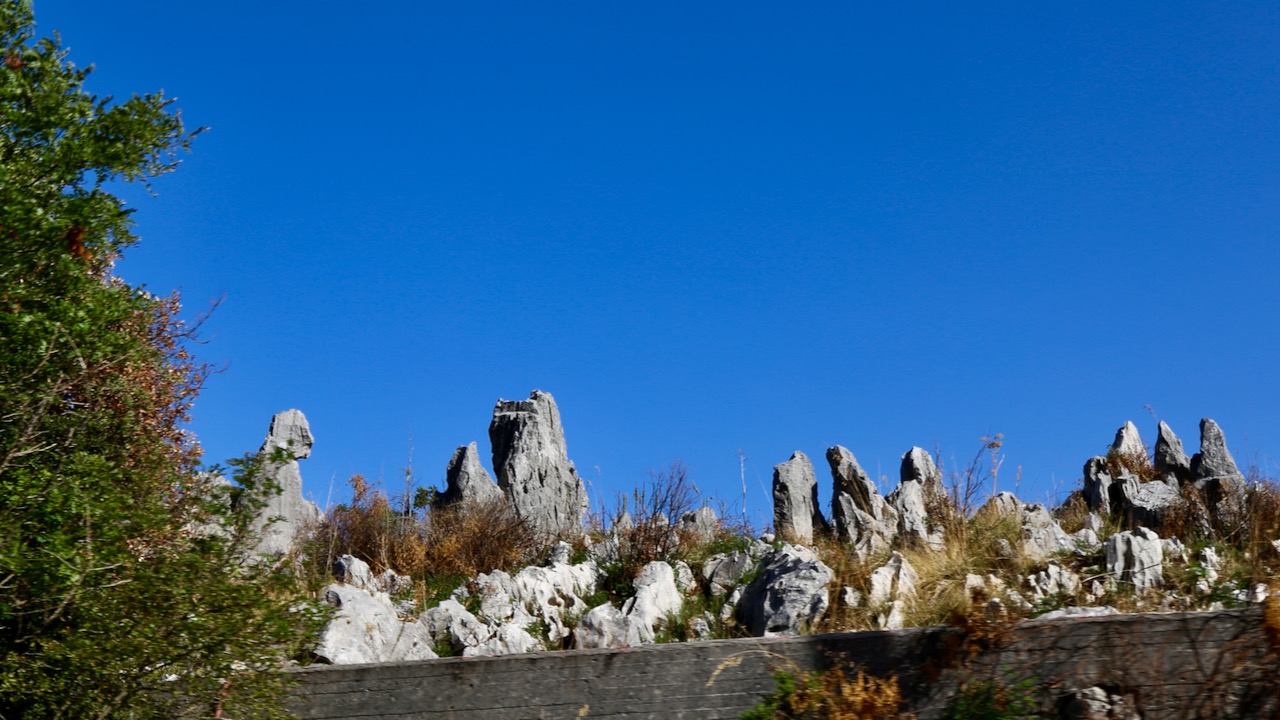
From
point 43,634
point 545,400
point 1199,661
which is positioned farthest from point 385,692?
point 545,400

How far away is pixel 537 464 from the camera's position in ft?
56.3

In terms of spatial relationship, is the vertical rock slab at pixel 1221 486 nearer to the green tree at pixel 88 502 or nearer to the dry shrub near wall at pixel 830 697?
the dry shrub near wall at pixel 830 697

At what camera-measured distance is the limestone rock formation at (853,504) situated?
1151 cm

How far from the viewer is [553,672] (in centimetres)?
599

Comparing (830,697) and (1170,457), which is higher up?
(1170,457)

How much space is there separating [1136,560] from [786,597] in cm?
295

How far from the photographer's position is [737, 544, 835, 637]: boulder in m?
7.95

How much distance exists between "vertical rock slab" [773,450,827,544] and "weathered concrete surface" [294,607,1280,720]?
714 centimetres

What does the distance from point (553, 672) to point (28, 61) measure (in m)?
6.01

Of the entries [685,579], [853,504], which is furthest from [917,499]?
[685,579]

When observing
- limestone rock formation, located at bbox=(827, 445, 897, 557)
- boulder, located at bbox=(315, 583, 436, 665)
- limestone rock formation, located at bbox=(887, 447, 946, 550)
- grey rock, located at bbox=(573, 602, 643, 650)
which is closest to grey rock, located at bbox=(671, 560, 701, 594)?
grey rock, located at bbox=(573, 602, 643, 650)

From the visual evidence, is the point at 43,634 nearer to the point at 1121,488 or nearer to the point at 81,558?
the point at 81,558

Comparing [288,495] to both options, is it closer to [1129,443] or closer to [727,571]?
[727,571]

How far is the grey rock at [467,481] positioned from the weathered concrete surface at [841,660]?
9248 mm
